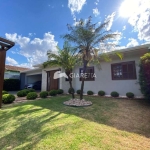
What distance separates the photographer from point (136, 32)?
11.2 metres

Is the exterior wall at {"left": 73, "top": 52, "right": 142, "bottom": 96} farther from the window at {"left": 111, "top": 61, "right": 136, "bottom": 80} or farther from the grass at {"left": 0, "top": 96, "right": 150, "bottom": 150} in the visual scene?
the grass at {"left": 0, "top": 96, "right": 150, "bottom": 150}

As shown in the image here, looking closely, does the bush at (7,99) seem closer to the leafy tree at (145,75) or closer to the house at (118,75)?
the house at (118,75)

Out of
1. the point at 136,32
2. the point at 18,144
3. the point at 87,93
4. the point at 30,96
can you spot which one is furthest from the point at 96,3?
the point at 18,144

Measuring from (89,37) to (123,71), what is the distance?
4.56m

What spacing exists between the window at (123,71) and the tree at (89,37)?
223 cm

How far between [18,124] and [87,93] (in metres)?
8.15

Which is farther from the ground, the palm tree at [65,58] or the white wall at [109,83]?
the palm tree at [65,58]

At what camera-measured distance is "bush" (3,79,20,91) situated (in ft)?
65.0

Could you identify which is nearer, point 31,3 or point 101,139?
point 101,139

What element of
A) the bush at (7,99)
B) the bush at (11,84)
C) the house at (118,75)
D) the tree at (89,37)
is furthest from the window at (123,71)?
the bush at (11,84)

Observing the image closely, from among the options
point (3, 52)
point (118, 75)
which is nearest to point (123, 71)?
point (118, 75)

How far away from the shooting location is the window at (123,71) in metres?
9.41

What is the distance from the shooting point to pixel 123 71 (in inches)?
390

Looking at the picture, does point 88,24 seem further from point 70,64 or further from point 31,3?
point 31,3
